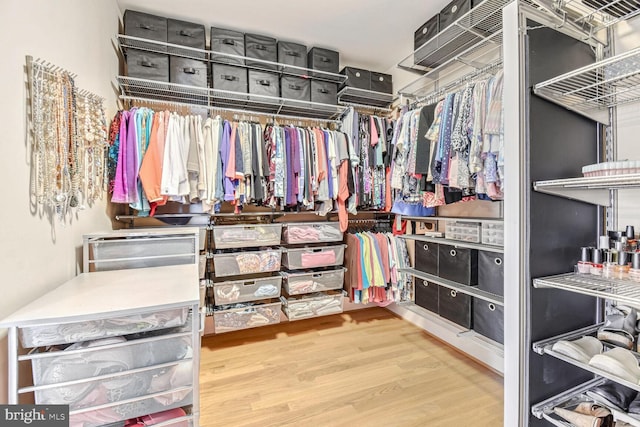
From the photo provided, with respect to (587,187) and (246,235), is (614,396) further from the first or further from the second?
(246,235)

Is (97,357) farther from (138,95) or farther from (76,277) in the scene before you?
(138,95)

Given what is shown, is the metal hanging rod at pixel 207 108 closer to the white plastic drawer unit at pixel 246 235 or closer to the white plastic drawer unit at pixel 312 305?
the white plastic drawer unit at pixel 246 235

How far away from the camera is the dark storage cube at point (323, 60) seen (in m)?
2.55

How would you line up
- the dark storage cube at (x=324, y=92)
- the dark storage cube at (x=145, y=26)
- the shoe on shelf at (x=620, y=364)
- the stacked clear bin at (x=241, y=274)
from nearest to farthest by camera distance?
the shoe on shelf at (x=620, y=364) → the dark storage cube at (x=145, y=26) → the stacked clear bin at (x=241, y=274) → the dark storage cube at (x=324, y=92)

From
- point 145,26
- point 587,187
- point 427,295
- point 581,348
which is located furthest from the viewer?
point 427,295

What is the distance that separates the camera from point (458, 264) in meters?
1.91

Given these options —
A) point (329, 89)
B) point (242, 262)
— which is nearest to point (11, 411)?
point (242, 262)

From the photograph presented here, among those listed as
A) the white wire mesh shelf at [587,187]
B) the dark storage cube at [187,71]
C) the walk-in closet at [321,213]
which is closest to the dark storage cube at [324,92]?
the walk-in closet at [321,213]

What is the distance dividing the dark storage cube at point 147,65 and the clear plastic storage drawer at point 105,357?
1910 millimetres

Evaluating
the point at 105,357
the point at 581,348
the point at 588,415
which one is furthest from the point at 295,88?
the point at 588,415

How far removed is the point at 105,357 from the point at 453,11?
2.72 meters

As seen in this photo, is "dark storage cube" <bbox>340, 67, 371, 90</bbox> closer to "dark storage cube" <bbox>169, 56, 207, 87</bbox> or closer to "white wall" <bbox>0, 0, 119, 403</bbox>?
"dark storage cube" <bbox>169, 56, 207, 87</bbox>

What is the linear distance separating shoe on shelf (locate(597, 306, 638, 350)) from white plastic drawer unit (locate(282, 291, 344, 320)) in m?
1.82

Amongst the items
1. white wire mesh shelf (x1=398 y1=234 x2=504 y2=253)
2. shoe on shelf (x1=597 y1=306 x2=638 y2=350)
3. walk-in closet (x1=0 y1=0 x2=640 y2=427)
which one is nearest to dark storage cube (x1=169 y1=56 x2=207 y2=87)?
walk-in closet (x1=0 y1=0 x2=640 y2=427)
